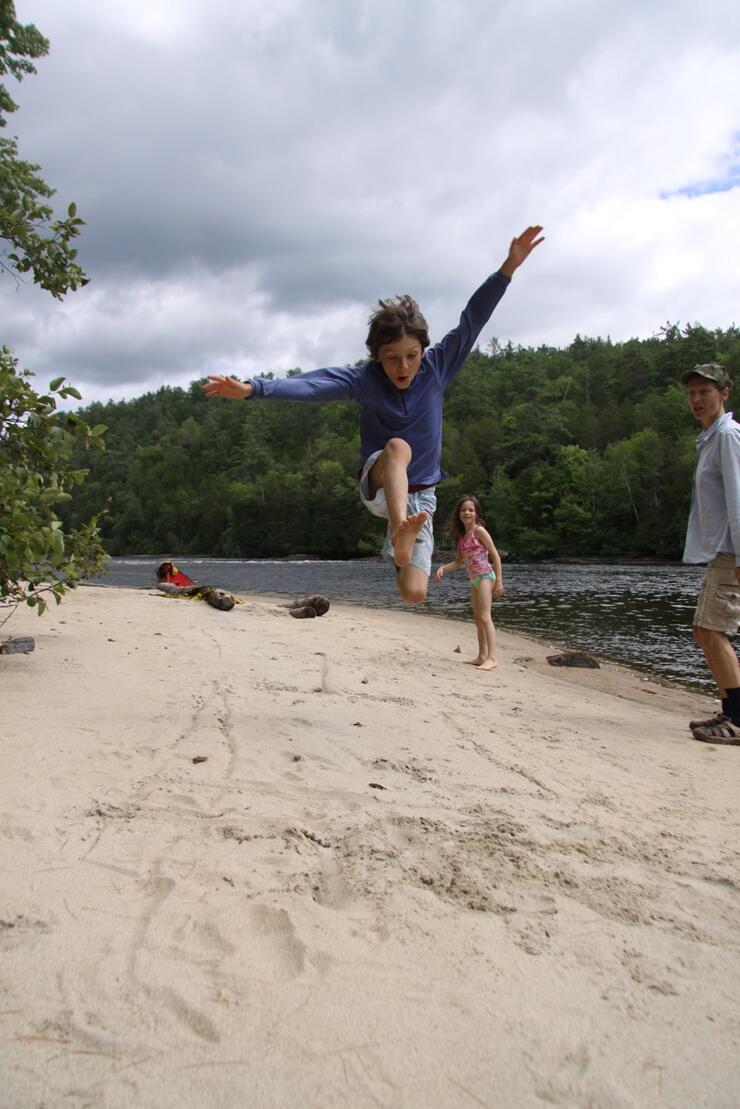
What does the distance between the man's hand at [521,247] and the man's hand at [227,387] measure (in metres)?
1.86

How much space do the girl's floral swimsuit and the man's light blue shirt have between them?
12.1 feet

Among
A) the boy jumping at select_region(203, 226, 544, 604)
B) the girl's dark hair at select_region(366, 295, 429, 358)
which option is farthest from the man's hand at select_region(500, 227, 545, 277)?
the girl's dark hair at select_region(366, 295, 429, 358)

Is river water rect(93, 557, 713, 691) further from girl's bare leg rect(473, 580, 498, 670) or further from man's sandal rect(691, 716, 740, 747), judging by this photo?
man's sandal rect(691, 716, 740, 747)

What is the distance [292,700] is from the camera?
17.4 ft

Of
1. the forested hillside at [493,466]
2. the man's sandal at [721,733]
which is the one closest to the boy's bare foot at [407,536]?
the man's sandal at [721,733]

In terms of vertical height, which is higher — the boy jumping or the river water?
the boy jumping

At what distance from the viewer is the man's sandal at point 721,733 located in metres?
5.23

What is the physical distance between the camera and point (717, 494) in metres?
5.10

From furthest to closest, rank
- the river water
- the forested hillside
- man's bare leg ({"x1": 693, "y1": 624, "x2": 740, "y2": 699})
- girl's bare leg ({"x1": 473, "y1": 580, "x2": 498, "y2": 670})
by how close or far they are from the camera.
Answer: the forested hillside < the river water < girl's bare leg ({"x1": 473, "y1": 580, "x2": 498, "y2": 670}) < man's bare leg ({"x1": 693, "y1": 624, "x2": 740, "y2": 699})

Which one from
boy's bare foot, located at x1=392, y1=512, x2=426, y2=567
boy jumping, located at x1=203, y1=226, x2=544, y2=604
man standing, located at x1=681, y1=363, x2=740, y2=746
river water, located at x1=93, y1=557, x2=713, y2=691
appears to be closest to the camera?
boy's bare foot, located at x1=392, y1=512, x2=426, y2=567

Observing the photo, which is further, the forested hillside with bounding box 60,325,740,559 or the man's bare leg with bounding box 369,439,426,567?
the forested hillside with bounding box 60,325,740,559

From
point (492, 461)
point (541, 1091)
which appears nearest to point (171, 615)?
point (541, 1091)

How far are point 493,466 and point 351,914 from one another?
7494 centimetres

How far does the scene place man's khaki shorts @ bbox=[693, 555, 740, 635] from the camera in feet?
16.7
